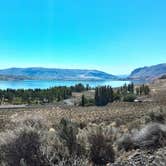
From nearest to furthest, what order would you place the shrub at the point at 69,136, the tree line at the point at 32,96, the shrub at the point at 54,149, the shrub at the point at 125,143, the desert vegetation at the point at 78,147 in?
the desert vegetation at the point at 78,147 < the shrub at the point at 54,149 < the shrub at the point at 69,136 < the shrub at the point at 125,143 < the tree line at the point at 32,96

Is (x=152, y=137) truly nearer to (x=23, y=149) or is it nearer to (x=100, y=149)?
(x=100, y=149)

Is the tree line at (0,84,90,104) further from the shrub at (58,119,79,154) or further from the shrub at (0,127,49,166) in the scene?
the shrub at (0,127,49,166)

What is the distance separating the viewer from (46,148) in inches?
383

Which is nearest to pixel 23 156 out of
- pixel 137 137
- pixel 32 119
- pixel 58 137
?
pixel 58 137

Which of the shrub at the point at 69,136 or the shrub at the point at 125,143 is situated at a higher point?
the shrub at the point at 69,136

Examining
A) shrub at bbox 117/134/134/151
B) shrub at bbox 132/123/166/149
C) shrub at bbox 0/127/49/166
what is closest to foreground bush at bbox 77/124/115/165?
shrub at bbox 117/134/134/151

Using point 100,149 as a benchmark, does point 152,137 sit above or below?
above

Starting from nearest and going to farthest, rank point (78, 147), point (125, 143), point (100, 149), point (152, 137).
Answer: point (78, 147)
point (100, 149)
point (152, 137)
point (125, 143)

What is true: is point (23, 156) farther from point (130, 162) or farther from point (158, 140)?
point (158, 140)

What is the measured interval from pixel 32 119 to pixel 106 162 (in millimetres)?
4842

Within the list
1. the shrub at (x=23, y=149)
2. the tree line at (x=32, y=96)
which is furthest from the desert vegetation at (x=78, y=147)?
the tree line at (x=32, y=96)

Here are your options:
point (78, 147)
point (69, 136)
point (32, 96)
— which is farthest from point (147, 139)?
point (32, 96)

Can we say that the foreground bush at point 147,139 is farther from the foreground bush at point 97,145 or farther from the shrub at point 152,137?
the foreground bush at point 97,145

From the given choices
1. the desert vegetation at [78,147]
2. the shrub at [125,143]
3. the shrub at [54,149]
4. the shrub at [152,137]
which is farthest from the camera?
the shrub at [125,143]
